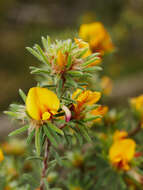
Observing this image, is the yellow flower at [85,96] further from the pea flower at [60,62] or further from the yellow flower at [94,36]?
the yellow flower at [94,36]

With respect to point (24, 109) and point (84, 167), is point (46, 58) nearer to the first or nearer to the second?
point (24, 109)

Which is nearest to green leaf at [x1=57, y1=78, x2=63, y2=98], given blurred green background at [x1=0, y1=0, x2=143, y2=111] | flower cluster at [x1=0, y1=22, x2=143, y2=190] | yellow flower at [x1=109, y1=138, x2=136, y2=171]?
flower cluster at [x1=0, y1=22, x2=143, y2=190]

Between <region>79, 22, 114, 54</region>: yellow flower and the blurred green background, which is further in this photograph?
the blurred green background

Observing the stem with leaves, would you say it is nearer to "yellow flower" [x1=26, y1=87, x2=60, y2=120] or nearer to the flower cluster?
the flower cluster

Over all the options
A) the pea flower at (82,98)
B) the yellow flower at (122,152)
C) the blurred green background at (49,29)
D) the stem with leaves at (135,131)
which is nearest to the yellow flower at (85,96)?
the pea flower at (82,98)

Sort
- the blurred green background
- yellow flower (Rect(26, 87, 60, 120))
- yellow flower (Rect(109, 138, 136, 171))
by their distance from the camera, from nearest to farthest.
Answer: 1. yellow flower (Rect(26, 87, 60, 120))
2. yellow flower (Rect(109, 138, 136, 171))
3. the blurred green background

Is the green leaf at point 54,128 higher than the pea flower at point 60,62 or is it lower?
lower

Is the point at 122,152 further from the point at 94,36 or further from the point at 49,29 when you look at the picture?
the point at 49,29
